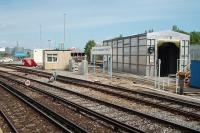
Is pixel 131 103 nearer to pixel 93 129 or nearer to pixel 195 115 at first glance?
pixel 195 115

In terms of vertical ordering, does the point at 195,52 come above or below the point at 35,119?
above

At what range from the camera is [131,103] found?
1819 centimetres

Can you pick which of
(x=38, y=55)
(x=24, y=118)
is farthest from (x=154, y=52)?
(x=38, y=55)

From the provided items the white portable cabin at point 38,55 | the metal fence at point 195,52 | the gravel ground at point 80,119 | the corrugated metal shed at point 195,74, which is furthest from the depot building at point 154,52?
the white portable cabin at point 38,55

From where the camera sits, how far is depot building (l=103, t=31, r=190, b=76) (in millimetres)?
35969

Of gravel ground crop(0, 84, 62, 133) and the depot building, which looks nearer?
gravel ground crop(0, 84, 62, 133)

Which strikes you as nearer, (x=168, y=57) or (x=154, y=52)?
(x=154, y=52)

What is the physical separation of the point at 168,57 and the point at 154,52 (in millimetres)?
4252

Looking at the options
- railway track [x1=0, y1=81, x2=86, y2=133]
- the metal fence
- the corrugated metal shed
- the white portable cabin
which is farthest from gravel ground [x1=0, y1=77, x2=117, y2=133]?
the white portable cabin

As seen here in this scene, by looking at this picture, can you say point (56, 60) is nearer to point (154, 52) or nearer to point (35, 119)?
point (154, 52)

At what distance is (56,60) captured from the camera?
182ft

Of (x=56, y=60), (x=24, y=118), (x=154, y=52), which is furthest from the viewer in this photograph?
(x=56, y=60)

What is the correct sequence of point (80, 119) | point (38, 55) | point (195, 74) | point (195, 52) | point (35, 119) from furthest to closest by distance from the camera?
point (38, 55), point (195, 52), point (195, 74), point (35, 119), point (80, 119)

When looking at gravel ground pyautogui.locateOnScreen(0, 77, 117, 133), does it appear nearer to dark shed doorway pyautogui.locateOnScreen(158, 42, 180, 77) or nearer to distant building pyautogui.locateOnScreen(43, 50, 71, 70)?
dark shed doorway pyautogui.locateOnScreen(158, 42, 180, 77)
